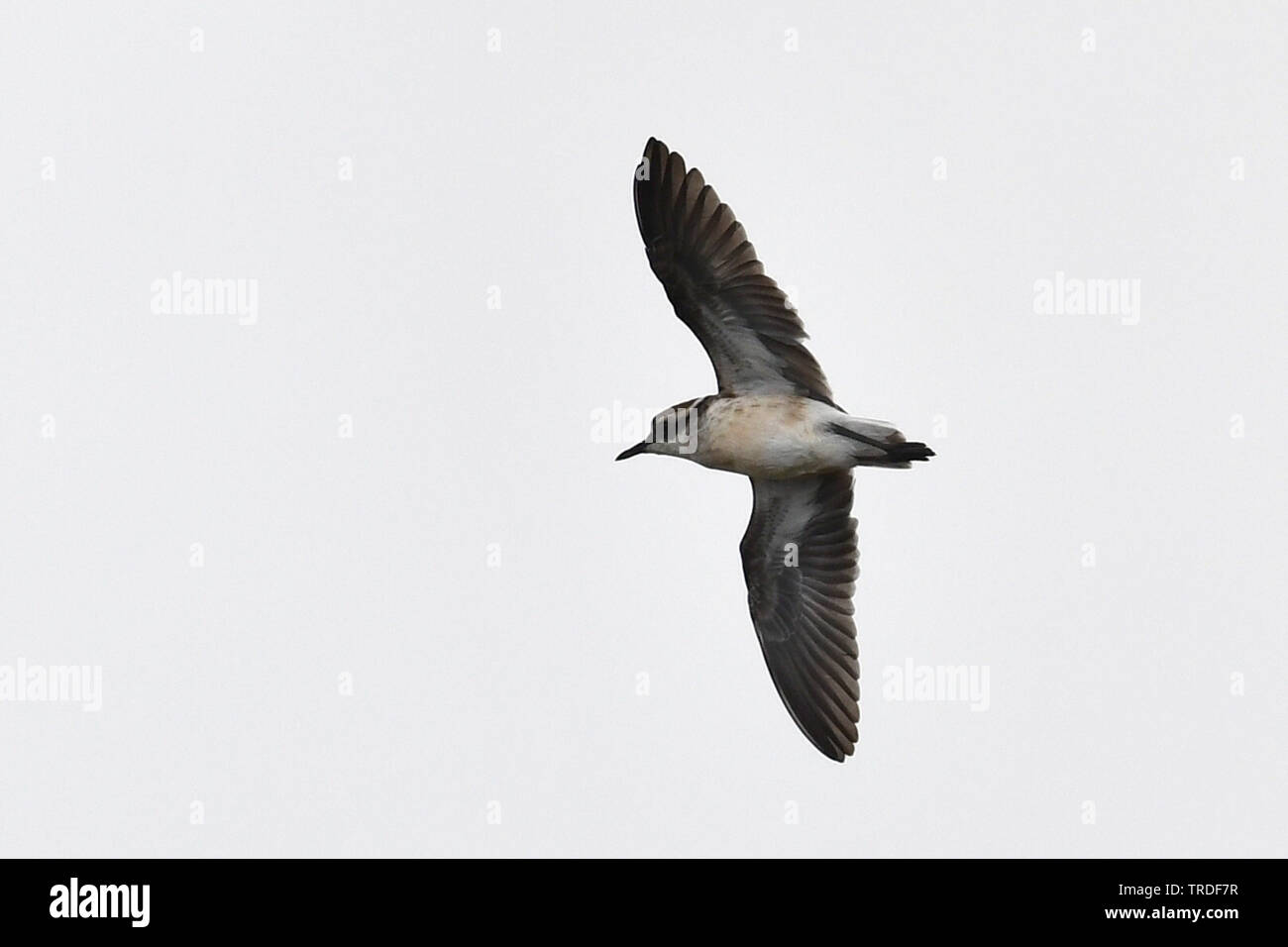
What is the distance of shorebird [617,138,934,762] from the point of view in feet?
46.0

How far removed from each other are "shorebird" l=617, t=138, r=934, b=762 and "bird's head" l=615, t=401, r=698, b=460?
0.01m

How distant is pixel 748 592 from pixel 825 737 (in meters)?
1.34

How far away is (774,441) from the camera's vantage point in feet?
47.1

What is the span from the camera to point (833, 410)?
47.3 ft

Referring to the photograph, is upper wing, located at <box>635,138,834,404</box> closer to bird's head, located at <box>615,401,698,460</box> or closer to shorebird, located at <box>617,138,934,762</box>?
shorebird, located at <box>617,138,934,762</box>

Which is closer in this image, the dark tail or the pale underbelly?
the dark tail

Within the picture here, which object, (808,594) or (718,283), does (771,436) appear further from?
(808,594)

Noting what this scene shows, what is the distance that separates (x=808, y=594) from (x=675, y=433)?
1711 mm

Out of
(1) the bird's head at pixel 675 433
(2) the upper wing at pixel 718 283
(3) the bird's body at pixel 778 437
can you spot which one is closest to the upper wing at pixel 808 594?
(3) the bird's body at pixel 778 437

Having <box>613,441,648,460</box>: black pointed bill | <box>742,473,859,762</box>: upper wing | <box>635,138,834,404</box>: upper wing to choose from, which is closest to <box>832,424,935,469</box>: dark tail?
<box>635,138,834,404</box>: upper wing

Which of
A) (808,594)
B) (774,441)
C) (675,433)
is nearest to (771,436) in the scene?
(774,441)
